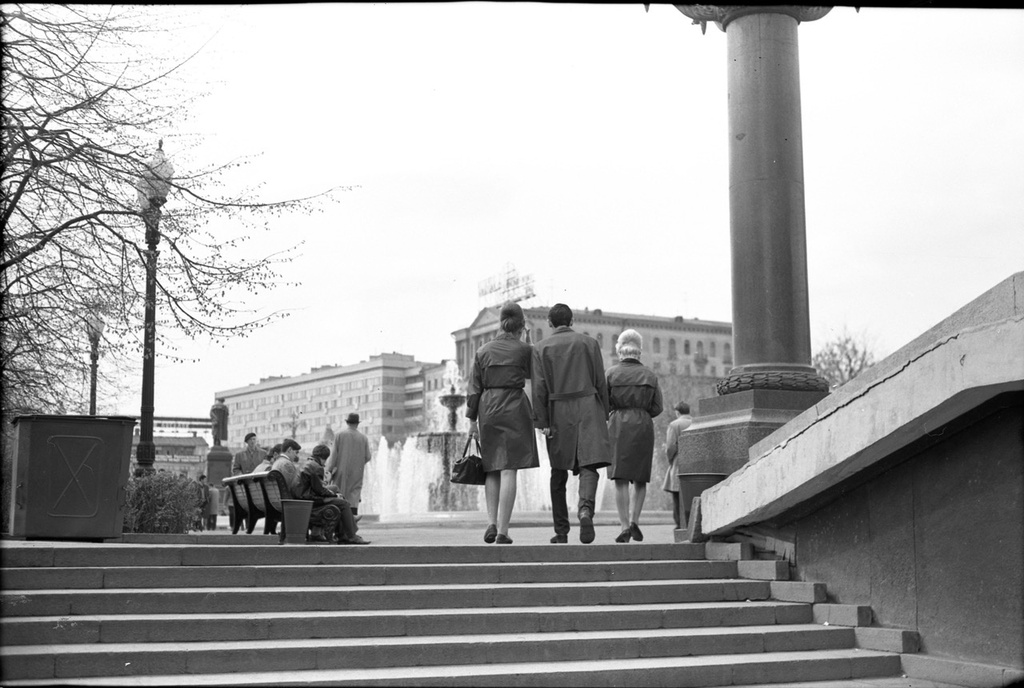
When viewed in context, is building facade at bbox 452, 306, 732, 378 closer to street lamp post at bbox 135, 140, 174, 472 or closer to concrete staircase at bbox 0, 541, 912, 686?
street lamp post at bbox 135, 140, 174, 472

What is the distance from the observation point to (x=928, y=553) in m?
8.11

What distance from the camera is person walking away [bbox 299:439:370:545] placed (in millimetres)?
11539

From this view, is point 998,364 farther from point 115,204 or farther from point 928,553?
point 115,204

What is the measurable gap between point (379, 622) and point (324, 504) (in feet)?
13.9

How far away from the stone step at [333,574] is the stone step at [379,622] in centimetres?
46

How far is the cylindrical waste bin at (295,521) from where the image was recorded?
36.3ft

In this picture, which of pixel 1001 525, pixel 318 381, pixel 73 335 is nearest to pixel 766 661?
pixel 1001 525

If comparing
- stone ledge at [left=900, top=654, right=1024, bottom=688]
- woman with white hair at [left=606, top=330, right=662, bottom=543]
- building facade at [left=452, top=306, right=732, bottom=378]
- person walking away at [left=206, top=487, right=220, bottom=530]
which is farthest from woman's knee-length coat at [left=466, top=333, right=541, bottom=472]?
building facade at [left=452, top=306, right=732, bottom=378]

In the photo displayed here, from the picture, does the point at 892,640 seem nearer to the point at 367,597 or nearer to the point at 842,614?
the point at 842,614

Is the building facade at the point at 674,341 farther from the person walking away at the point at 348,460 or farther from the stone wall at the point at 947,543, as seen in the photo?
the stone wall at the point at 947,543

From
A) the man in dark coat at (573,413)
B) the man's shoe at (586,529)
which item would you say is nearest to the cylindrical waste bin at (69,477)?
the man in dark coat at (573,413)

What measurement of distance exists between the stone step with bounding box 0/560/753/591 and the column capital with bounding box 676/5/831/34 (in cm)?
597

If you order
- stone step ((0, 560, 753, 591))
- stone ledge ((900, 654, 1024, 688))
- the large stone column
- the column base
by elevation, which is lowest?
stone ledge ((900, 654, 1024, 688))

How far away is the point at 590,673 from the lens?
277 inches
